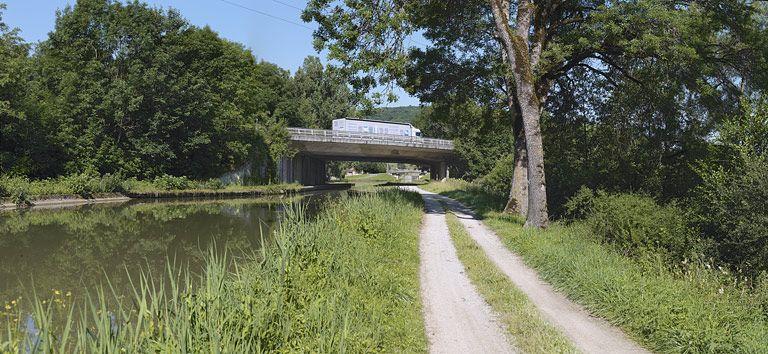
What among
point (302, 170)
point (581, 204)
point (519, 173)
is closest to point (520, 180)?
point (519, 173)

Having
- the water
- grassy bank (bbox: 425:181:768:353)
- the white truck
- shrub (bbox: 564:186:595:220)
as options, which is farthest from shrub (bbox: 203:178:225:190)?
grassy bank (bbox: 425:181:768:353)

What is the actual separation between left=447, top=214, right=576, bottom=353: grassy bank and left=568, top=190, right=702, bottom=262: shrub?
3536 mm

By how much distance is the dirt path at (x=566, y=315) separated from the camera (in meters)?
6.59

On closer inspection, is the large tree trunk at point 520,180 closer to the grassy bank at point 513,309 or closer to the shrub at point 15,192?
the grassy bank at point 513,309

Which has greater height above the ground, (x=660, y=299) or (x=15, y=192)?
(x=15, y=192)

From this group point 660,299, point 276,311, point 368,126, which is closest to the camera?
point 276,311

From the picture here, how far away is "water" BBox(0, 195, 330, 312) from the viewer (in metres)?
11.7

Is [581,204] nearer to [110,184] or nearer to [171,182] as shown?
[110,184]

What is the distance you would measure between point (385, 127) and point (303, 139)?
28010 millimetres

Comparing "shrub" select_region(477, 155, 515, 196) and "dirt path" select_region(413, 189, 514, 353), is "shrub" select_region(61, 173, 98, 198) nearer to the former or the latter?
"shrub" select_region(477, 155, 515, 196)

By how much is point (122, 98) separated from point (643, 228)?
40.6 meters

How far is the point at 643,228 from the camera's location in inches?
509

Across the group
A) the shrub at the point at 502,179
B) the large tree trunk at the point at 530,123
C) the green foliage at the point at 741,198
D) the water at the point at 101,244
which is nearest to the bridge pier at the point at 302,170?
the shrub at the point at 502,179

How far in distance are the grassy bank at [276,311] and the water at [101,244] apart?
2.45 feet
